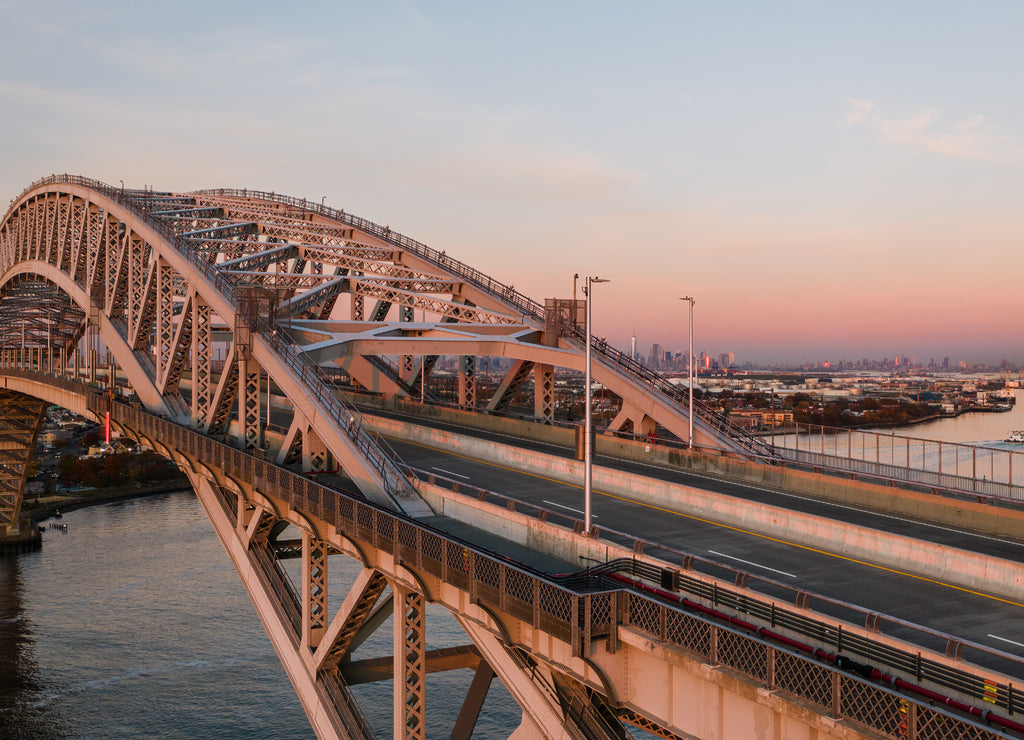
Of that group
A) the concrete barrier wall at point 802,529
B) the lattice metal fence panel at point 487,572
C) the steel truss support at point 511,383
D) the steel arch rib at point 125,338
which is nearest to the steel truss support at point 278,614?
the steel arch rib at point 125,338

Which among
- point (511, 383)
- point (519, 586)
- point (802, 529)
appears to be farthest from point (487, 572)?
point (511, 383)

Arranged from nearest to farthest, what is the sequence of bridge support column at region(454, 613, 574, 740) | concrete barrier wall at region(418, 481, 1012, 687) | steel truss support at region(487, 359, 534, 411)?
concrete barrier wall at region(418, 481, 1012, 687) < bridge support column at region(454, 613, 574, 740) < steel truss support at region(487, 359, 534, 411)

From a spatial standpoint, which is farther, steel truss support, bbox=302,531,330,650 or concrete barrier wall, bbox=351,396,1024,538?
steel truss support, bbox=302,531,330,650

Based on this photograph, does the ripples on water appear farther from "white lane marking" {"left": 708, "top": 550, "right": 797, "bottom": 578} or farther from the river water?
the river water

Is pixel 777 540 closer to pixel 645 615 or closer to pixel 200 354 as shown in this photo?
pixel 645 615

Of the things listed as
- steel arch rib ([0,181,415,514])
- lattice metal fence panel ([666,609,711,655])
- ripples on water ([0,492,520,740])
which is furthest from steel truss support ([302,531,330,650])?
ripples on water ([0,492,520,740])

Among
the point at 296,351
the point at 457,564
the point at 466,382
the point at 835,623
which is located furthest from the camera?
the point at 466,382

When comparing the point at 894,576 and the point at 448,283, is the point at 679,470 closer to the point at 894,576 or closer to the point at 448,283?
the point at 894,576
